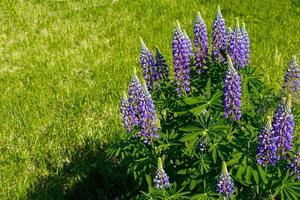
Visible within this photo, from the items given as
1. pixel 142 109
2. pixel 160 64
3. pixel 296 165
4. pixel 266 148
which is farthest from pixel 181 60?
pixel 296 165

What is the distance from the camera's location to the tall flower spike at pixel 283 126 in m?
3.20

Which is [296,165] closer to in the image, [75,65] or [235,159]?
[235,159]

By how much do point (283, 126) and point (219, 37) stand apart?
114 centimetres

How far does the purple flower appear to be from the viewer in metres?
3.86

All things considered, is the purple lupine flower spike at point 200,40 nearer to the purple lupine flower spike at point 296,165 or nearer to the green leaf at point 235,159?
the green leaf at point 235,159

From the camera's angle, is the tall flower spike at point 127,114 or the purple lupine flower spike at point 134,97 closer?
the purple lupine flower spike at point 134,97

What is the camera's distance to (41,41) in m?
9.48

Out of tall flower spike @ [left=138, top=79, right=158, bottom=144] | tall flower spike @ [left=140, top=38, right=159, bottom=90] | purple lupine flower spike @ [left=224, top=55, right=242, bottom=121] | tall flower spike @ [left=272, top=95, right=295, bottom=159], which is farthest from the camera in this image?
tall flower spike @ [left=140, top=38, right=159, bottom=90]

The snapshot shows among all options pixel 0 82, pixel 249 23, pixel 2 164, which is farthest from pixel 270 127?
pixel 249 23

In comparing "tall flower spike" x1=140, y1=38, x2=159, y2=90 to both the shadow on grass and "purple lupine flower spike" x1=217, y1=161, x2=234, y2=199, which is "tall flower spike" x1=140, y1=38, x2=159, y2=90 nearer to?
"purple lupine flower spike" x1=217, y1=161, x2=234, y2=199

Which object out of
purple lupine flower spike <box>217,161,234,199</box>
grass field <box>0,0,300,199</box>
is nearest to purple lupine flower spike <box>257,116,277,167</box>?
purple lupine flower spike <box>217,161,234,199</box>

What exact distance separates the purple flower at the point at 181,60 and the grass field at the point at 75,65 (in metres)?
2.14

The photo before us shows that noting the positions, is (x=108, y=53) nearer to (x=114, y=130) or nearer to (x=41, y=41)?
(x=41, y=41)

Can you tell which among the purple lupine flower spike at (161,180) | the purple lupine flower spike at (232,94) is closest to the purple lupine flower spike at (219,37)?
the purple lupine flower spike at (232,94)
